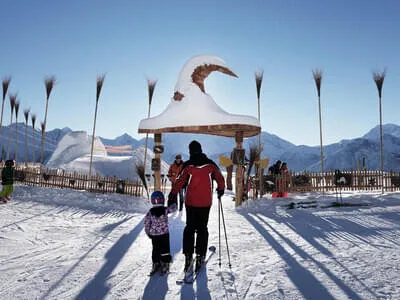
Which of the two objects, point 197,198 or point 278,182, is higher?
point 278,182

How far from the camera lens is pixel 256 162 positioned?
35.4 ft

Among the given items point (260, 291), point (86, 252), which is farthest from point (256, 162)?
point (260, 291)

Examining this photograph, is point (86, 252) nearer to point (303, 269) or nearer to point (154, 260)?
point (154, 260)

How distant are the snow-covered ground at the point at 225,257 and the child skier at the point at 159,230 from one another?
A: 174 mm

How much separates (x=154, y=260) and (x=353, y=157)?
203ft

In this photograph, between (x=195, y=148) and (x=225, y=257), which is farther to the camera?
(x=225, y=257)

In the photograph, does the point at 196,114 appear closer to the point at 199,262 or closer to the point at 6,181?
the point at 199,262

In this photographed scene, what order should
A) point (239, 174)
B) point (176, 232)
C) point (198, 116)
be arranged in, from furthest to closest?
point (239, 174) < point (198, 116) < point (176, 232)

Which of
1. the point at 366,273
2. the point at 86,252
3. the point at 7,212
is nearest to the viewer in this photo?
the point at 366,273

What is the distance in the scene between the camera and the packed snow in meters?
8.57

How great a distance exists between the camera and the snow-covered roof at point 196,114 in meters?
8.52

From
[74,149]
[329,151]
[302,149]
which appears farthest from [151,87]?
[302,149]

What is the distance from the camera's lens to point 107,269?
3553 mm

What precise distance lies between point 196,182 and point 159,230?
71cm
